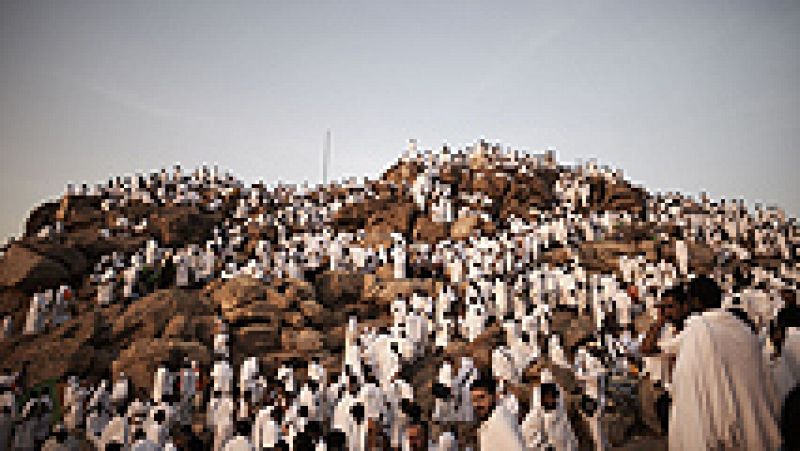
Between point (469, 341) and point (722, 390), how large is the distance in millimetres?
12719

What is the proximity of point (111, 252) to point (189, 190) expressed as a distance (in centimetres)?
950

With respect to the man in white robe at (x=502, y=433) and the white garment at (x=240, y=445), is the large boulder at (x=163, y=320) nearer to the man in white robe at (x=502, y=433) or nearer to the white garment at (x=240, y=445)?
the white garment at (x=240, y=445)

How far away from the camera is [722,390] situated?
7.97ft

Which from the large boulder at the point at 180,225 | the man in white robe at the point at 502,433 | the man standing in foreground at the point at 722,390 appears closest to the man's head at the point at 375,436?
Answer: the man in white robe at the point at 502,433

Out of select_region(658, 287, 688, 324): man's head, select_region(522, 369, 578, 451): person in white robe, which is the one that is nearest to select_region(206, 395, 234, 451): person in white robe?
select_region(522, 369, 578, 451): person in white robe

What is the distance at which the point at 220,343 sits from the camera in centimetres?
1470

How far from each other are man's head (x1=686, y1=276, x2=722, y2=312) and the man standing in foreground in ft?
0.96

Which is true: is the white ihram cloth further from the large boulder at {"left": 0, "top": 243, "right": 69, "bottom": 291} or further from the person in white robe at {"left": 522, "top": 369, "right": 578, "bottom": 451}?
the large boulder at {"left": 0, "top": 243, "right": 69, "bottom": 291}

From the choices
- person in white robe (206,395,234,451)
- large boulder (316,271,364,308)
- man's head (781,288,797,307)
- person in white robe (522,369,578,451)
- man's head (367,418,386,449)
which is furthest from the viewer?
large boulder (316,271,364,308)

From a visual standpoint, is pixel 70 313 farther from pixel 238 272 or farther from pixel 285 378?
pixel 285 378

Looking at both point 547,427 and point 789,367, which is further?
point 547,427

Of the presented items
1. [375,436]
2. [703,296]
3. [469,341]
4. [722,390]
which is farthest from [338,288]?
[722,390]

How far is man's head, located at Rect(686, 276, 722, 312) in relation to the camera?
2873mm

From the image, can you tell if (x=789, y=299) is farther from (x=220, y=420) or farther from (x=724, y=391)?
(x=220, y=420)
